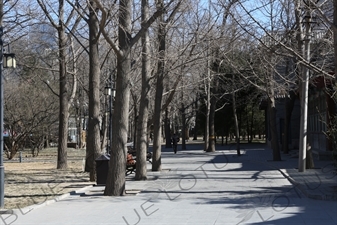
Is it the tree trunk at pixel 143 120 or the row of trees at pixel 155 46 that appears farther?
the tree trunk at pixel 143 120

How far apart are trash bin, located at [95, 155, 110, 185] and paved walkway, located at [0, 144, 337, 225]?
0.35 metres

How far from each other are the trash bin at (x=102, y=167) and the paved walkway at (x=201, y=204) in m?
0.35

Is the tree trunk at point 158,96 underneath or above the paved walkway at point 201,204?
above

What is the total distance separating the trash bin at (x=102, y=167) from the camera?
1958cm

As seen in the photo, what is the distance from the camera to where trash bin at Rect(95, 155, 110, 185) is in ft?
64.2

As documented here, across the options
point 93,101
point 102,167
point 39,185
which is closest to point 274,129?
point 93,101

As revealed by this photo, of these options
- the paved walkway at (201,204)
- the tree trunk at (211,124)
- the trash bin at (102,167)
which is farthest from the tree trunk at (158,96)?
the tree trunk at (211,124)

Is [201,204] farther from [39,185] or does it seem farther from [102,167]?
[39,185]

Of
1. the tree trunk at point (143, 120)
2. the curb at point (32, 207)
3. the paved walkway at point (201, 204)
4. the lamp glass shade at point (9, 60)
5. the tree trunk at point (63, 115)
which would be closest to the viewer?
the paved walkway at point (201, 204)

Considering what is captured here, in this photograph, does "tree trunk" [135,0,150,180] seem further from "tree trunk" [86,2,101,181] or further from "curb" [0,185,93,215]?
"curb" [0,185,93,215]

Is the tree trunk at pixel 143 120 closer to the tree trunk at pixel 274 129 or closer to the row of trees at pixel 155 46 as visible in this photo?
the row of trees at pixel 155 46

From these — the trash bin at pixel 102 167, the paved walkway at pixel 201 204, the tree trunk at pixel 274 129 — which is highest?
the tree trunk at pixel 274 129

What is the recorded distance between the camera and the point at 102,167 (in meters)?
19.8

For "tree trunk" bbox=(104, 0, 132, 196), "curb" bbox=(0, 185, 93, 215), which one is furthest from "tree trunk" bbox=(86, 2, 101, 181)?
"tree trunk" bbox=(104, 0, 132, 196)
